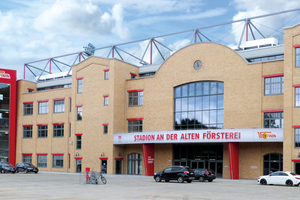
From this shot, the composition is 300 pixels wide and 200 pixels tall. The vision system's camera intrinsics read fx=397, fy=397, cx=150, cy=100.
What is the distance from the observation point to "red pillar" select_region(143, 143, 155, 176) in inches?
1711

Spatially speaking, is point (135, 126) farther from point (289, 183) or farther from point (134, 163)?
point (289, 183)

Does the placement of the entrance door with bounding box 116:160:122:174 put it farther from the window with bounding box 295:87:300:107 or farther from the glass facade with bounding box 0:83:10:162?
the window with bounding box 295:87:300:107

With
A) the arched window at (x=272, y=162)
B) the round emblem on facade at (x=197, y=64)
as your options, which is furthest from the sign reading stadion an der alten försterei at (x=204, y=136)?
the round emblem on facade at (x=197, y=64)

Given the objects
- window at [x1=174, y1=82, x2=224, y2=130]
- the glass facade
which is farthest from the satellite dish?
window at [x1=174, y1=82, x2=224, y2=130]

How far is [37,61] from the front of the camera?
2562 inches

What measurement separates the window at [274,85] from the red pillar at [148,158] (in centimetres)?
1413

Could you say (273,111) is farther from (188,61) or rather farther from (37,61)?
(37,61)

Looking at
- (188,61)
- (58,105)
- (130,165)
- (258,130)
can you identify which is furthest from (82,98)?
(258,130)

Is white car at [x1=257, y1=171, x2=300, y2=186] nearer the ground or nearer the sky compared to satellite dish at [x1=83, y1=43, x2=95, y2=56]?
nearer the ground

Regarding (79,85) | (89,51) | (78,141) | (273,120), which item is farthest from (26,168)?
(273,120)

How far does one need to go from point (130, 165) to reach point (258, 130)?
56.2 feet

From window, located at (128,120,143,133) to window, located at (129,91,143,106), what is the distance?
211 centimetres

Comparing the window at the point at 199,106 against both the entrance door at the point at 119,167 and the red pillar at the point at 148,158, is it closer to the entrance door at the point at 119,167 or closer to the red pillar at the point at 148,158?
the red pillar at the point at 148,158

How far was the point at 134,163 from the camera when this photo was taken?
46.5 metres
